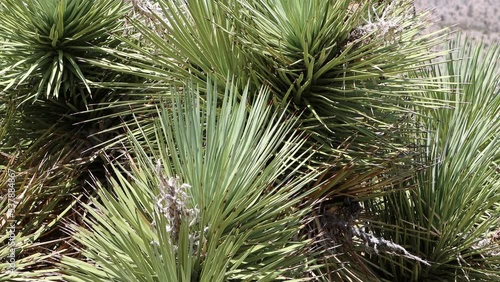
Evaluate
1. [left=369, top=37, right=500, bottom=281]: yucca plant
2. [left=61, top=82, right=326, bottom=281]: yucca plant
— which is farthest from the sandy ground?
[left=61, top=82, right=326, bottom=281]: yucca plant

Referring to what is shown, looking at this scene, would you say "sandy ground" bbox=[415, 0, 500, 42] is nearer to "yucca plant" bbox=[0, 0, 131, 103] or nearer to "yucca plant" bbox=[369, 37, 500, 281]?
"yucca plant" bbox=[369, 37, 500, 281]

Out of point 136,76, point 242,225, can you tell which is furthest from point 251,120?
point 136,76

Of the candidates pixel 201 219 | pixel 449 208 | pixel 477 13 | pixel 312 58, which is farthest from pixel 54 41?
pixel 477 13

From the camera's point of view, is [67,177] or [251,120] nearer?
[251,120]

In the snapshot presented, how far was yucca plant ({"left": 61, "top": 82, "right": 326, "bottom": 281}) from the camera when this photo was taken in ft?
4.32

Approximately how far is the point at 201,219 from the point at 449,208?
1012mm

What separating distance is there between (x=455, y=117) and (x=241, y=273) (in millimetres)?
1150

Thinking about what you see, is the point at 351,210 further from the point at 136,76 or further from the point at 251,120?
the point at 136,76

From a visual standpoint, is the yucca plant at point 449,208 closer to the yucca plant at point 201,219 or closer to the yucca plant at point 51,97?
the yucca plant at point 201,219

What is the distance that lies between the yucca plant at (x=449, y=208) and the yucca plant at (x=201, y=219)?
625 mm

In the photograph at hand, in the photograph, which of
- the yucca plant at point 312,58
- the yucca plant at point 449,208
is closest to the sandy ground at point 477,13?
the yucca plant at point 449,208

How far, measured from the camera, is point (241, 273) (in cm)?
143

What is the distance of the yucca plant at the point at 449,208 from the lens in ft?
6.76

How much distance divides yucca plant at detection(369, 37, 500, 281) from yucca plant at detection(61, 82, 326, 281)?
2.05ft
